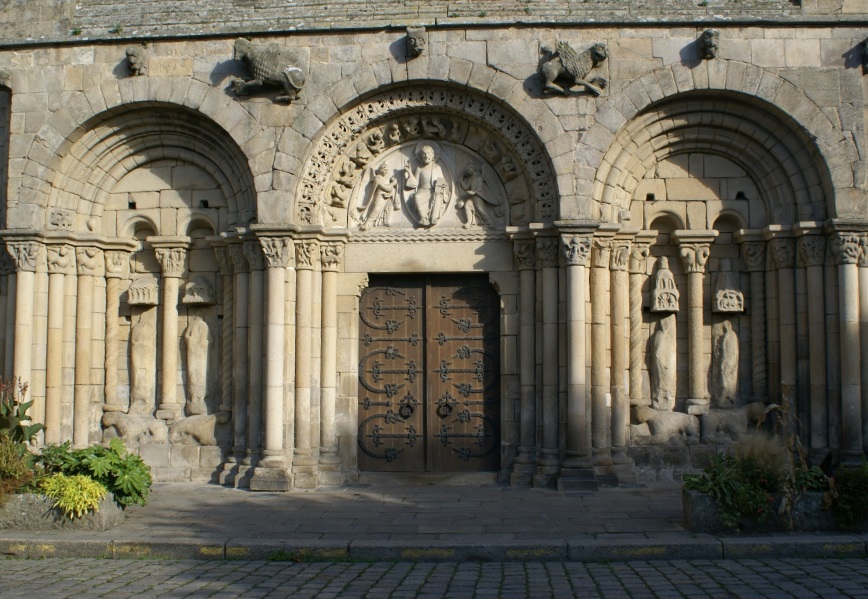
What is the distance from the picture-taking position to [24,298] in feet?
39.5

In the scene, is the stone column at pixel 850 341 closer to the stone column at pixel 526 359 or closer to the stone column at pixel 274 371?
the stone column at pixel 526 359

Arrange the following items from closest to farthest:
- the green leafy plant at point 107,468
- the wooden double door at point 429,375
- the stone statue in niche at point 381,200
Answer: the green leafy plant at point 107,468
the wooden double door at point 429,375
the stone statue in niche at point 381,200

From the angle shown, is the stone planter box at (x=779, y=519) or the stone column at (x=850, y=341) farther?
the stone column at (x=850, y=341)

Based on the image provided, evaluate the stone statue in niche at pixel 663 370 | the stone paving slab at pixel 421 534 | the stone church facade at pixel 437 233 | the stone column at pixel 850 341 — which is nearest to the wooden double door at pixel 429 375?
the stone church facade at pixel 437 233

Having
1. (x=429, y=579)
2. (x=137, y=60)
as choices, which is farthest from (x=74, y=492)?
(x=137, y=60)

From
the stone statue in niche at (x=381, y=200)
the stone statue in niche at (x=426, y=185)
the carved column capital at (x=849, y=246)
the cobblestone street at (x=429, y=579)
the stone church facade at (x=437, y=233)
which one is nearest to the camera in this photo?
the cobblestone street at (x=429, y=579)

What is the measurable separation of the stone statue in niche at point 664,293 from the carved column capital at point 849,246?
216cm

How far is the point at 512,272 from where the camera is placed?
1216 cm

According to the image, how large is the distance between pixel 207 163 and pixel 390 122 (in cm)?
275

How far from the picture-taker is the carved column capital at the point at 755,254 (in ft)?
40.0

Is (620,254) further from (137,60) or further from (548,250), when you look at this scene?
(137,60)

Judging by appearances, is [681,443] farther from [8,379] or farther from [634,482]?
[8,379]

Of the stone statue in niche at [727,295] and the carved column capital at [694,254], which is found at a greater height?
the carved column capital at [694,254]

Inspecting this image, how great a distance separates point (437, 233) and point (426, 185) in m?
0.72
